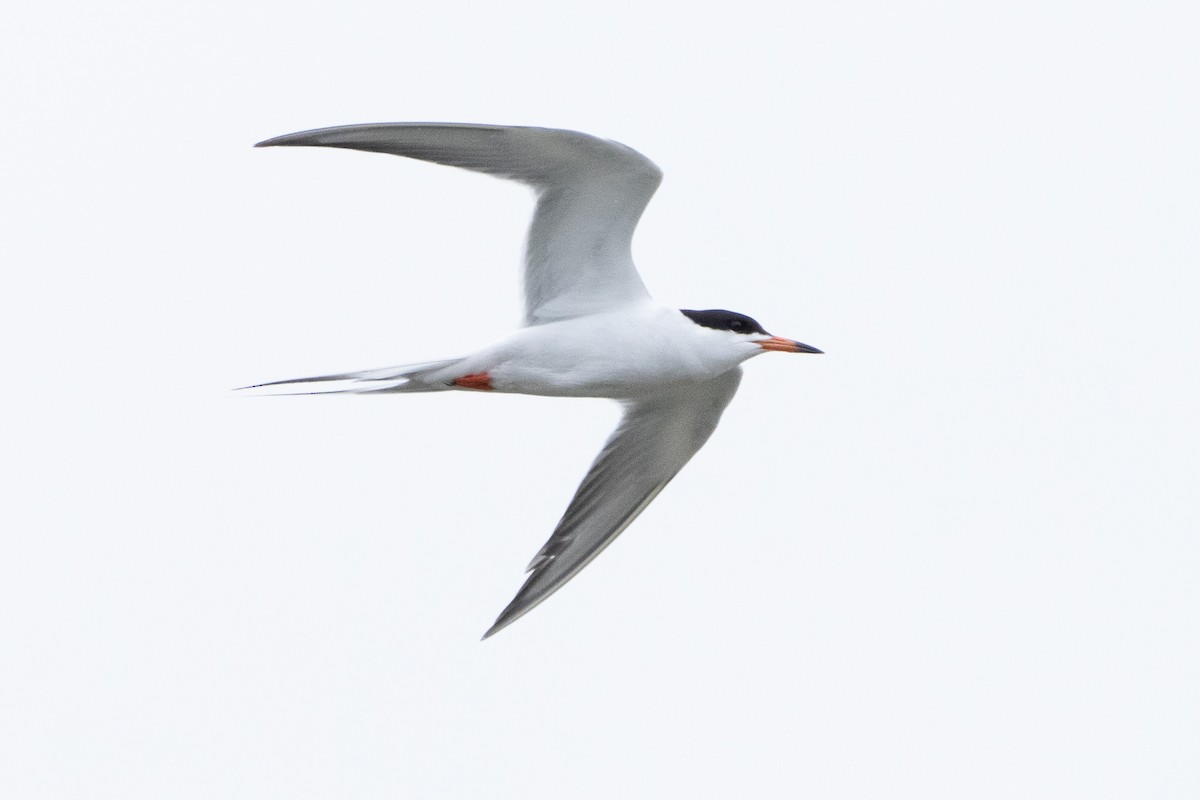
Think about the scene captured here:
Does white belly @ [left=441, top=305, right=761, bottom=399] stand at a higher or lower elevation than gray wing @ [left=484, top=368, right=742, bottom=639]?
higher

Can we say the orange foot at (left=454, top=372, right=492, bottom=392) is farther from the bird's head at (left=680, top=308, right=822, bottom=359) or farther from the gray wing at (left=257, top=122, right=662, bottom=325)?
the bird's head at (left=680, top=308, right=822, bottom=359)

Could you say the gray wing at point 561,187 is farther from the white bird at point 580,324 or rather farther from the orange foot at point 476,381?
the orange foot at point 476,381

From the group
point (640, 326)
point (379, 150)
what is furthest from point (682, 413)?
point (379, 150)

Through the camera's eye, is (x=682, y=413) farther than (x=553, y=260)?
Yes

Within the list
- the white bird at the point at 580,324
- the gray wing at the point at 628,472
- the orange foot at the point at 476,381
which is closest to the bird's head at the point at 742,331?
the white bird at the point at 580,324

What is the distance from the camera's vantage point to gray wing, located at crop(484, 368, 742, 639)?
9242mm

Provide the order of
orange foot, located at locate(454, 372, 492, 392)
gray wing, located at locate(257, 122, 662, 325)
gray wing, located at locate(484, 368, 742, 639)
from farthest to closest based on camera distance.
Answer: gray wing, located at locate(484, 368, 742, 639)
orange foot, located at locate(454, 372, 492, 392)
gray wing, located at locate(257, 122, 662, 325)

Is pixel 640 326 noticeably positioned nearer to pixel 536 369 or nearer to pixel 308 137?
pixel 536 369

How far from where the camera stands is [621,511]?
9422 mm

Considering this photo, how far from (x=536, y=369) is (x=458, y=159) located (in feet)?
3.98

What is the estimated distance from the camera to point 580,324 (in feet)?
27.7

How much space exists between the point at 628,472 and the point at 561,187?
205cm

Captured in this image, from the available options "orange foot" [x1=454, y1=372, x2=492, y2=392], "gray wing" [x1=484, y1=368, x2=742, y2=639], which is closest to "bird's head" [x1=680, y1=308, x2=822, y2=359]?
"gray wing" [x1=484, y1=368, x2=742, y2=639]

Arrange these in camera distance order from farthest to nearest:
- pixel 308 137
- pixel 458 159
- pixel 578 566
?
pixel 578 566 < pixel 458 159 < pixel 308 137
